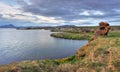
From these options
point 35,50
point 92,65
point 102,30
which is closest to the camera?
point 92,65

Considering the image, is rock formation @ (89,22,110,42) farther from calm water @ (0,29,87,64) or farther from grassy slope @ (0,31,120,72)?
calm water @ (0,29,87,64)

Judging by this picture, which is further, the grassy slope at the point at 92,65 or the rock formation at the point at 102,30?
the rock formation at the point at 102,30

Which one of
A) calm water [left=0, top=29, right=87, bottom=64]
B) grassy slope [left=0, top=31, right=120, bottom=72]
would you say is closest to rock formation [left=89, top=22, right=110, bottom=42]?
grassy slope [left=0, top=31, right=120, bottom=72]

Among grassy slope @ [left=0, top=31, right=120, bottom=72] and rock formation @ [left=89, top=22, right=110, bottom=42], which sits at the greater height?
rock formation @ [left=89, top=22, right=110, bottom=42]

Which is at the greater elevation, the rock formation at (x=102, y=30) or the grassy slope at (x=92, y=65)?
the rock formation at (x=102, y=30)

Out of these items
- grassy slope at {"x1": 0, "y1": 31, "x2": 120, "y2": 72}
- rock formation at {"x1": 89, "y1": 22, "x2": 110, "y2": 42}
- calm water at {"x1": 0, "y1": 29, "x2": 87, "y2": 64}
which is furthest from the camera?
calm water at {"x1": 0, "y1": 29, "x2": 87, "y2": 64}

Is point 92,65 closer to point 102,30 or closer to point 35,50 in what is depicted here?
point 102,30

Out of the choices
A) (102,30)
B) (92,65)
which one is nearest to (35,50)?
(102,30)

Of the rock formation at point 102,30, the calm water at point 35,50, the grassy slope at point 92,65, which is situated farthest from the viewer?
the calm water at point 35,50

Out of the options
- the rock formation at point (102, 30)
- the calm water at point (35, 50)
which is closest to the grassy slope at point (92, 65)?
the rock formation at point (102, 30)

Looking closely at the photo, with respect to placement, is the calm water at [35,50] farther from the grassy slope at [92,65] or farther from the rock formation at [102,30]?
the grassy slope at [92,65]

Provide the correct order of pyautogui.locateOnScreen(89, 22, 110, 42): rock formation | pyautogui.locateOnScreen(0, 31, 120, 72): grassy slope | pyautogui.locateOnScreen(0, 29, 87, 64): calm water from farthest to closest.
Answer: pyautogui.locateOnScreen(0, 29, 87, 64): calm water, pyautogui.locateOnScreen(89, 22, 110, 42): rock formation, pyautogui.locateOnScreen(0, 31, 120, 72): grassy slope

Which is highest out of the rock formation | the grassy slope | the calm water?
the rock formation

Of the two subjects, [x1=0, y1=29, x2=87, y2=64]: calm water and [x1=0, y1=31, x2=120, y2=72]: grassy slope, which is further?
[x1=0, y1=29, x2=87, y2=64]: calm water
